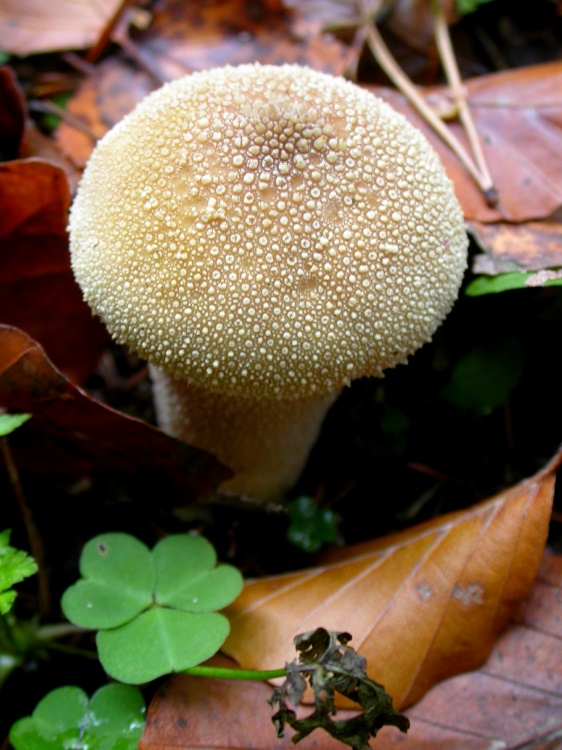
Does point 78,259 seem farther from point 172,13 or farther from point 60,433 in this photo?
point 172,13

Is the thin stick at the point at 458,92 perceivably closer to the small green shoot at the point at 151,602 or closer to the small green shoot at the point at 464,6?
the small green shoot at the point at 464,6

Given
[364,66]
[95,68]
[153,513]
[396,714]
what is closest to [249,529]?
[153,513]

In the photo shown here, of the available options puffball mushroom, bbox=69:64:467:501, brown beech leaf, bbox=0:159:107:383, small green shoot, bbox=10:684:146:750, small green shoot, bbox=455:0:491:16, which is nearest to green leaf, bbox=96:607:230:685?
small green shoot, bbox=10:684:146:750

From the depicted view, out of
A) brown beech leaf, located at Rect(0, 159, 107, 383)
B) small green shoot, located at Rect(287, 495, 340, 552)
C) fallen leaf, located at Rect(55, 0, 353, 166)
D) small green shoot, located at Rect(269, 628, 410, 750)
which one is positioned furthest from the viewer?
fallen leaf, located at Rect(55, 0, 353, 166)

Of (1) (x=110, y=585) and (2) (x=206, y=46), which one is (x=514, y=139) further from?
(1) (x=110, y=585)

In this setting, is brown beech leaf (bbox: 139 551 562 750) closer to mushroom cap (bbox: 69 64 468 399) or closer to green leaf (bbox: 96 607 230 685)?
green leaf (bbox: 96 607 230 685)

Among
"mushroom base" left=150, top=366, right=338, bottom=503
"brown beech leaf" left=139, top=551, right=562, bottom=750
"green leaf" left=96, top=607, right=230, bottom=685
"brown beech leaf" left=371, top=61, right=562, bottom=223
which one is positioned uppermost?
"brown beech leaf" left=371, top=61, right=562, bottom=223
